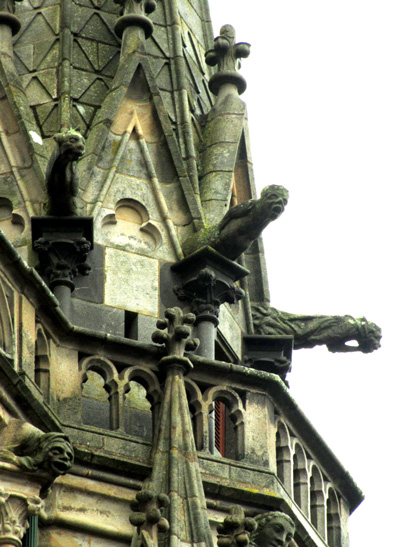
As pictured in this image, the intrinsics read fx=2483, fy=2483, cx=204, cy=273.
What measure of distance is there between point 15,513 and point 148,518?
48.6 inches

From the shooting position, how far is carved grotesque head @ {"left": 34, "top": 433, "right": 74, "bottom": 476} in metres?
16.6

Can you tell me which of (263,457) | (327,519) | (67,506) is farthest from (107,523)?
(327,519)

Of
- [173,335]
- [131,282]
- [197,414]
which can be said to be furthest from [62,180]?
[197,414]

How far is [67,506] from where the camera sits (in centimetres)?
1775

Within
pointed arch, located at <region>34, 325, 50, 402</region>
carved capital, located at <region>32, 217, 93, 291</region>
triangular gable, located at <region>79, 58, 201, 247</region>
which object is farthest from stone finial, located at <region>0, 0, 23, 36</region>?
pointed arch, located at <region>34, 325, 50, 402</region>

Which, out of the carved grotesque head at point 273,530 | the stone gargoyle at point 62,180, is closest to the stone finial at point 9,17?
the stone gargoyle at point 62,180

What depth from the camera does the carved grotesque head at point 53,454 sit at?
54.5 ft

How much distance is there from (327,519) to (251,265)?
2.78 meters

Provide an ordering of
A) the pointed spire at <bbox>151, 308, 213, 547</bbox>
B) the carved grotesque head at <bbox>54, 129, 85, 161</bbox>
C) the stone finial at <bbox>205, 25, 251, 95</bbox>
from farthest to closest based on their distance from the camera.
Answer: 1. the stone finial at <bbox>205, 25, 251, 95</bbox>
2. the carved grotesque head at <bbox>54, 129, 85, 161</bbox>
3. the pointed spire at <bbox>151, 308, 213, 547</bbox>

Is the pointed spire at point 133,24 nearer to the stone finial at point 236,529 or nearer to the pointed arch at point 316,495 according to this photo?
the pointed arch at point 316,495

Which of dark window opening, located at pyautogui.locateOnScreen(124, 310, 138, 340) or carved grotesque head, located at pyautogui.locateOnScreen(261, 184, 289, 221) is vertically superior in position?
carved grotesque head, located at pyautogui.locateOnScreen(261, 184, 289, 221)

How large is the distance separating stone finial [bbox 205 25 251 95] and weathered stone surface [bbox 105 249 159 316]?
2.73m

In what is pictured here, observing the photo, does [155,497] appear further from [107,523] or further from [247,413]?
[247,413]

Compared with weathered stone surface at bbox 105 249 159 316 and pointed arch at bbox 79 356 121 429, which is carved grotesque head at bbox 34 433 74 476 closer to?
pointed arch at bbox 79 356 121 429
